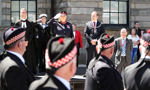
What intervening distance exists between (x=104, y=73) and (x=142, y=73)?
1.51ft

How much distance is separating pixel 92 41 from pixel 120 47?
2.71 feet

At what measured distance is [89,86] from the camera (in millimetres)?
4914

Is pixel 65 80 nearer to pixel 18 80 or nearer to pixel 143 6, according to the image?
pixel 18 80

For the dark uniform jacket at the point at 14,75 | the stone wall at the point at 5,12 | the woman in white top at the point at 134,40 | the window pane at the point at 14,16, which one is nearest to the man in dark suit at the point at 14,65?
the dark uniform jacket at the point at 14,75

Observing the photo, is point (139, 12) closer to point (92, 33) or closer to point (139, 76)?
point (92, 33)

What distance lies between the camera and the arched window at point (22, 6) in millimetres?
16016

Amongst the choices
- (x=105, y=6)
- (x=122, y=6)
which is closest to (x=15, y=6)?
(x=105, y=6)

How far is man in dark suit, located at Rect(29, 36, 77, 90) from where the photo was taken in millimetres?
3025

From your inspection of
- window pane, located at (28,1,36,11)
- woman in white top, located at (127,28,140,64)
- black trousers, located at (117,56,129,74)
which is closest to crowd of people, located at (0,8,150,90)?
black trousers, located at (117,56,129,74)

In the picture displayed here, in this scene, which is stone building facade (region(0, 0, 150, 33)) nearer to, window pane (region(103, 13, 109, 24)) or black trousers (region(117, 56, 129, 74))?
window pane (region(103, 13, 109, 24))

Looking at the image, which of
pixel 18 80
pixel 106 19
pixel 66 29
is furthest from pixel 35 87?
pixel 106 19

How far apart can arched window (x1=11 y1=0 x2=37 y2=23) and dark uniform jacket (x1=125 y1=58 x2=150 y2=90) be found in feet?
38.5

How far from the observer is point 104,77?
15.2 feet

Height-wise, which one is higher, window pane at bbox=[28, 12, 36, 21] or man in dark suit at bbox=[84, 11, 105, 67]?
window pane at bbox=[28, 12, 36, 21]
